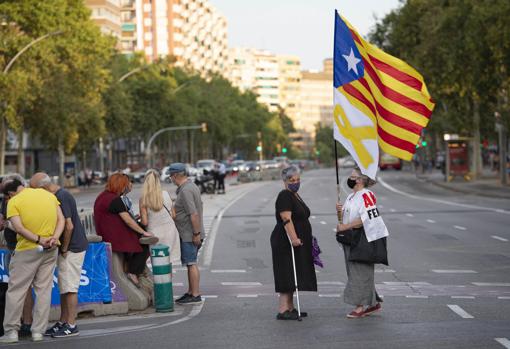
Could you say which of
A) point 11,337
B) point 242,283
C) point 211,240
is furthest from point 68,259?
point 211,240

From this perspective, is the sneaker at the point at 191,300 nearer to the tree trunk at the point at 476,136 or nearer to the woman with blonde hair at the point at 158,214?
the woman with blonde hair at the point at 158,214

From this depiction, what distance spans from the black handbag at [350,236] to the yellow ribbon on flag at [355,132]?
2.99 feet

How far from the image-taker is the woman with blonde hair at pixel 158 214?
47.1 feet

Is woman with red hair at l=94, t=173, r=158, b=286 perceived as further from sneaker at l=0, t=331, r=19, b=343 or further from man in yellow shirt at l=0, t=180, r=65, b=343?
sneaker at l=0, t=331, r=19, b=343

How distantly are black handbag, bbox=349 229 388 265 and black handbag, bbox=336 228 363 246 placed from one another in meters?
0.03

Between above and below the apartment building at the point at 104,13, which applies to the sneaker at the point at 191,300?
below

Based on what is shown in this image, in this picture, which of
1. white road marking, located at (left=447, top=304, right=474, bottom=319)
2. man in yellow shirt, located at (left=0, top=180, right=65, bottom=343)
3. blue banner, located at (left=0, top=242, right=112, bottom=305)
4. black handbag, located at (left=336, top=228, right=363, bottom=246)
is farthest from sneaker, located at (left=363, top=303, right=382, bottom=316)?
man in yellow shirt, located at (left=0, top=180, right=65, bottom=343)

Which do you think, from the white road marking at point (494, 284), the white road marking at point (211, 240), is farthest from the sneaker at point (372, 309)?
the white road marking at point (211, 240)

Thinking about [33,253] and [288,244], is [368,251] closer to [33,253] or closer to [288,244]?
[288,244]

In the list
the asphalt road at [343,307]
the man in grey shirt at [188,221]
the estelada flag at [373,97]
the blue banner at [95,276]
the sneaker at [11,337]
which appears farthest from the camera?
the man in grey shirt at [188,221]

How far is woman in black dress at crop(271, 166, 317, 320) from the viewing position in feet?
42.2

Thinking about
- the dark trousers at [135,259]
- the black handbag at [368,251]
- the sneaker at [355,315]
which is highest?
the black handbag at [368,251]

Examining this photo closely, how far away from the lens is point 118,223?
1422 centimetres

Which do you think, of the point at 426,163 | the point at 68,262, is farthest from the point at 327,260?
the point at 426,163
